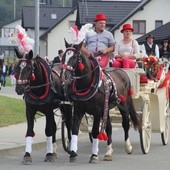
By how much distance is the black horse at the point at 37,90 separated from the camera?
35.6ft

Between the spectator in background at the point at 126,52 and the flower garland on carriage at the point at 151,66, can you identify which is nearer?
the spectator in background at the point at 126,52

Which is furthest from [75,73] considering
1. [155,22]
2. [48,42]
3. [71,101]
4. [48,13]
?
[48,13]

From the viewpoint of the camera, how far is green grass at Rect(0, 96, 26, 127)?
1812cm

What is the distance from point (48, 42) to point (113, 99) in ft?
209

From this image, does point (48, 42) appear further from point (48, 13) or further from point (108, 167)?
point (108, 167)

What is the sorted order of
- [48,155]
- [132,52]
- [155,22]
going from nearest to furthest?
[48,155], [132,52], [155,22]

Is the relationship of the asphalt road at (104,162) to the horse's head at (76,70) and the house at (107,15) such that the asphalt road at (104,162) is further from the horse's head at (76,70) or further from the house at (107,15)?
the house at (107,15)

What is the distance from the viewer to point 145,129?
13.1 m

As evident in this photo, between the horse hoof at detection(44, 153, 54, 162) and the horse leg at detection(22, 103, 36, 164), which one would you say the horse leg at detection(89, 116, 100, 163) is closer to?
the horse hoof at detection(44, 153, 54, 162)

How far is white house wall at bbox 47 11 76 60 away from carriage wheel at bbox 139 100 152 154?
6070 cm

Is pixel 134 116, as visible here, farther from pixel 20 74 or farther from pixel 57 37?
pixel 57 37

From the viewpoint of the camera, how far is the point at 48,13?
88438 mm

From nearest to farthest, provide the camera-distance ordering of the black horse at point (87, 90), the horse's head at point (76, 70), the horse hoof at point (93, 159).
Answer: the horse's head at point (76, 70)
the black horse at point (87, 90)
the horse hoof at point (93, 159)

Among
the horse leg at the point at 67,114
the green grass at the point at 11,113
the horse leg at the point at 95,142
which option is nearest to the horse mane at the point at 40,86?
the horse leg at the point at 95,142
